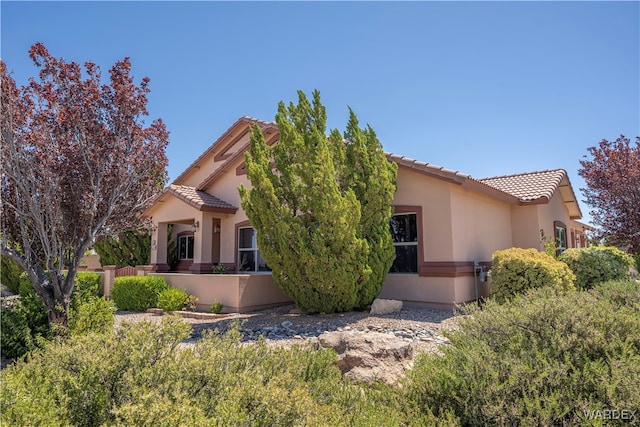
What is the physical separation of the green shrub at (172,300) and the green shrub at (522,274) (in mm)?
9296

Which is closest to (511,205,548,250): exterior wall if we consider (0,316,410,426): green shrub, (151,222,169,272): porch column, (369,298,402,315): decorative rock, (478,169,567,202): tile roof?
(478,169,567,202): tile roof

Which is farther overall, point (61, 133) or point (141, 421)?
point (61, 133)

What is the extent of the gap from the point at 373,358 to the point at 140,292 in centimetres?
1075

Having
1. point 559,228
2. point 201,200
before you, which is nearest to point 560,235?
point 559,228

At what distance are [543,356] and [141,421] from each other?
3.36 metres

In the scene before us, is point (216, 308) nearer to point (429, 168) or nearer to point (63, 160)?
point (63, 160)

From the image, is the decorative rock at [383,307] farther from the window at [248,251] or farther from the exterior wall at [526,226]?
the exterior wall at [526,226]

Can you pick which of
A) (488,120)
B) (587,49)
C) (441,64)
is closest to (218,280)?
(441,64)

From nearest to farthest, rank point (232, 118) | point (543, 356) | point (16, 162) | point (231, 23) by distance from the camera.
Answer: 1. point (543, 356)
2. point (16, 162)
3. point (231, 23)
4. point (232, 118)

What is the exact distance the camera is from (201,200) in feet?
51.6

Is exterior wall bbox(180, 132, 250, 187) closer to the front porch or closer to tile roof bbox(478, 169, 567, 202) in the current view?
the front porch

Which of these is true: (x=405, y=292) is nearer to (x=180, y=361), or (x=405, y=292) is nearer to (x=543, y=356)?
(x=543, y=356)

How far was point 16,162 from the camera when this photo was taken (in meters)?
6.16

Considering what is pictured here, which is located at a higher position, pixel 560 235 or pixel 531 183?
pixel 531 183
